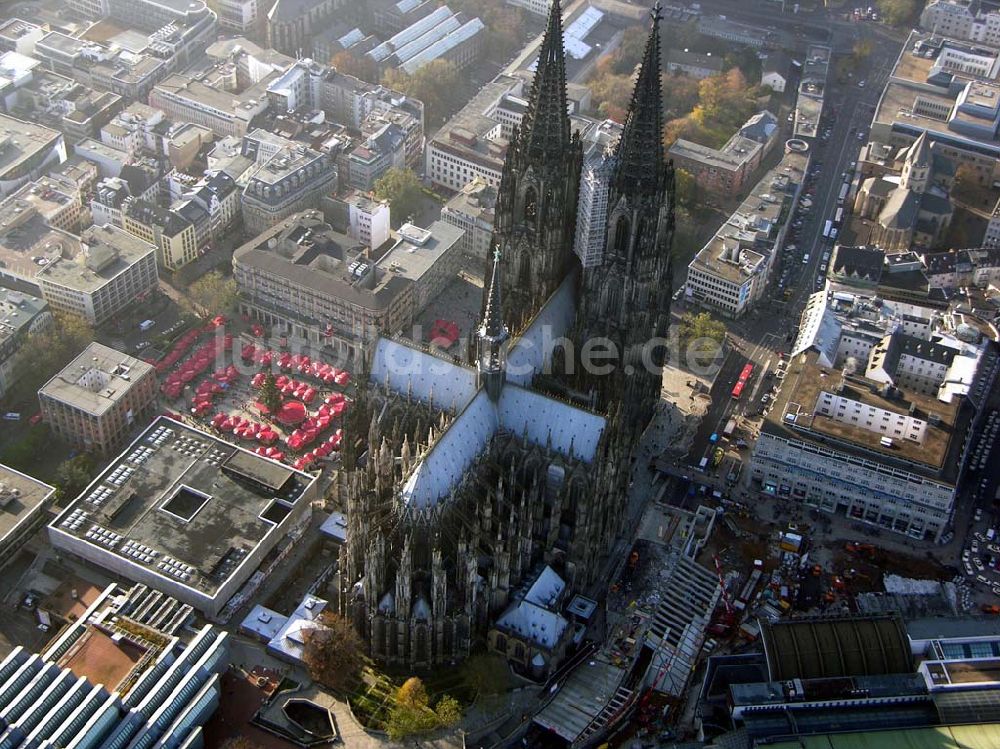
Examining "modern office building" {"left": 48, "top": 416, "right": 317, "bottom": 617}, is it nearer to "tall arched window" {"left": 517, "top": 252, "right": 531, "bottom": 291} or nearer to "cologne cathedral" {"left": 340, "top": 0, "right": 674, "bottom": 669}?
"cologne cathedral" {"left": 340, "top": 0, "right": 674, "bottom": 669}

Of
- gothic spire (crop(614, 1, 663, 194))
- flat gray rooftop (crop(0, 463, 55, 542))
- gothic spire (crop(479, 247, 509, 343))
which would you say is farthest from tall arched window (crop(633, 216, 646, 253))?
flat gray rooftop (crop(0, 463, 55, 542))

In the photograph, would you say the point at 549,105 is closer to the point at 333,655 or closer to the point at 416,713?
the point at 333,655

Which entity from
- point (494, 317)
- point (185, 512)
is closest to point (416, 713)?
point (185, 512)

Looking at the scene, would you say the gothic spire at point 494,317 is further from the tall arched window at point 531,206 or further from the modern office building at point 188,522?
the modern office building at point 188,522

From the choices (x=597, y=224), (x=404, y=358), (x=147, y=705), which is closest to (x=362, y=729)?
(x=147, y=705)

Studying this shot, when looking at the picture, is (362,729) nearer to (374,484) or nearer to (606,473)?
(374,484)

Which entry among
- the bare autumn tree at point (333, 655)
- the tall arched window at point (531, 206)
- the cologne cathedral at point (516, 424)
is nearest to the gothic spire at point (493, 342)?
the cologne cathedral at point (516, 424)
